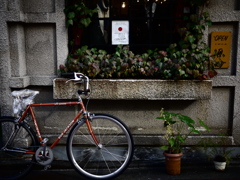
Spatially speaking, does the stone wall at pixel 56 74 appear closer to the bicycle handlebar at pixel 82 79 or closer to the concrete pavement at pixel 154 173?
the concrete pavement at pixel 154 173

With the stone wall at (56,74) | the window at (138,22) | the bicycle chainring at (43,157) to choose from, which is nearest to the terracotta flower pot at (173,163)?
A: the stone wall at (56,74)

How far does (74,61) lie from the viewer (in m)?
4.91

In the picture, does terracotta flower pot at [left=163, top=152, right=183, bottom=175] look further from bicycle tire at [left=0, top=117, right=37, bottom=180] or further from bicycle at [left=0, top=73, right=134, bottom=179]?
bicycle tire at [left=0, top=117, right=37, bottom=180]

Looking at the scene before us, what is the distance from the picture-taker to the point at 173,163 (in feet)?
13.8

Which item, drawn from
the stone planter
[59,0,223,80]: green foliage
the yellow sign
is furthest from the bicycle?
the yellow sign

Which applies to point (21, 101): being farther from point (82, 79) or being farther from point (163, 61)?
point (163, 61)

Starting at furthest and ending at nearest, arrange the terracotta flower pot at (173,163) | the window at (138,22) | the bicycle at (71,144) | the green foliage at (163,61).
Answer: the window at (138,22)
the green foliage at (163,61)
the terracotta flower pot at (173,163)
the bicycle at (71,144)

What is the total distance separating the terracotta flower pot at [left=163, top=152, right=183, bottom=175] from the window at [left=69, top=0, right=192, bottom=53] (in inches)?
86.3

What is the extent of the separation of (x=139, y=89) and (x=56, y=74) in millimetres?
1611

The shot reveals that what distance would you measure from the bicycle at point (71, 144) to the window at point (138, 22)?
1.19 m

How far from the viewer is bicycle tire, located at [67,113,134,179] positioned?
404 cm

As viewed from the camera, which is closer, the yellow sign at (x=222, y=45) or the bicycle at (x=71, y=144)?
the bicycle at (x=71, y=144)

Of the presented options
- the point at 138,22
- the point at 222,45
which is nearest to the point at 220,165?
the point at 222,45

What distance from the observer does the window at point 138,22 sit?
5.21m
